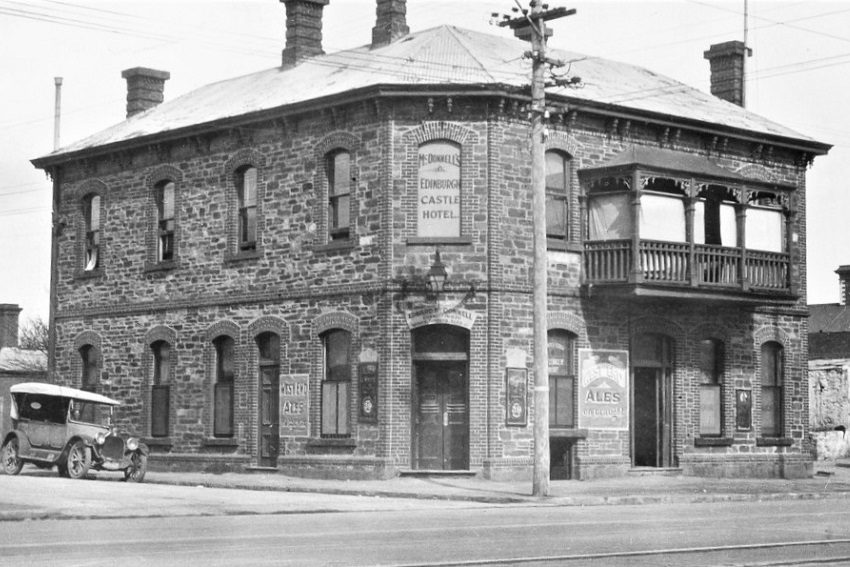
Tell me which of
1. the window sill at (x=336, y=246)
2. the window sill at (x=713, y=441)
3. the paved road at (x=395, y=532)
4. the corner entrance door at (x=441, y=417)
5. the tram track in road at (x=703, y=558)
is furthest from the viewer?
the window sill at (x=713, y=441)

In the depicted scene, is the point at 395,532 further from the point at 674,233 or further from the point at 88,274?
the point at 88,274

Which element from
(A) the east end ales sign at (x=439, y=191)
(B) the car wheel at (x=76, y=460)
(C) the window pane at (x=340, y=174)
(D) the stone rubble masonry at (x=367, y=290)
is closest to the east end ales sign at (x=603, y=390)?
(D) the stone rubble masonry at (x=367, y=290)

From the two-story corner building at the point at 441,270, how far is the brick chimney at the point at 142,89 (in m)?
3.93

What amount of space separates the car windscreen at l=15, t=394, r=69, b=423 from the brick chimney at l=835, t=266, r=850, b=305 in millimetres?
39985

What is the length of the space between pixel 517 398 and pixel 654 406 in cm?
442

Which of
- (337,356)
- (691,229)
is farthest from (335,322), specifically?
(691,229)

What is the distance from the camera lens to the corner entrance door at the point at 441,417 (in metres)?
30.6

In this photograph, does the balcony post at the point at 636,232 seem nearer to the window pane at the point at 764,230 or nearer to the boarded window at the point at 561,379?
the boarded window at the point at 561,379

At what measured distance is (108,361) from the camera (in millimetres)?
37844

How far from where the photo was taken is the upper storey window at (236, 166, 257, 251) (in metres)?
34.4

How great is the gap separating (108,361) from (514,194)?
1269 cm

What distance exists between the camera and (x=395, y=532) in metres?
17.3

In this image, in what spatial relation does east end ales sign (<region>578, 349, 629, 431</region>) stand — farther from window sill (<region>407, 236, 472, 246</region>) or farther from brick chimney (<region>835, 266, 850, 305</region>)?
brick chimney (<region>835, 266, 850, 305</region>)

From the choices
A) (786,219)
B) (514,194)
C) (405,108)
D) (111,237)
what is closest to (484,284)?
(514,194)
